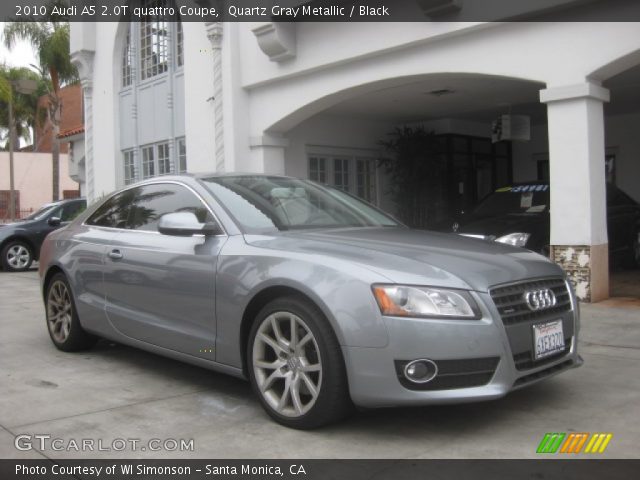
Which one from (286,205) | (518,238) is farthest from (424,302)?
(518,238)

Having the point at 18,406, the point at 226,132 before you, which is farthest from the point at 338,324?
the point at 226,132

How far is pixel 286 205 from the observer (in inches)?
185

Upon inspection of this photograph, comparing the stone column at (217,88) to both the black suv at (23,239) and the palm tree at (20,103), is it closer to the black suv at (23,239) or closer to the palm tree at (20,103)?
the black suv at (23,239)

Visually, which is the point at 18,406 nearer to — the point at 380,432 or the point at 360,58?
the point at 380,432

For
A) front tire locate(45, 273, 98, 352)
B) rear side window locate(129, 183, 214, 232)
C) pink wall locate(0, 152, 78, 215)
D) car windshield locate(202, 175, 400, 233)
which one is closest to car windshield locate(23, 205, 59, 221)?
front tire locate(45, 273, 98, 352)

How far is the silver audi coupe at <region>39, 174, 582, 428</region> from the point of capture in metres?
3.39

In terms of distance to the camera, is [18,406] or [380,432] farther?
[18,406]

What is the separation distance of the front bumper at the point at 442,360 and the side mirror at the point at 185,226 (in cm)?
137

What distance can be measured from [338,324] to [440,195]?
1095 cm

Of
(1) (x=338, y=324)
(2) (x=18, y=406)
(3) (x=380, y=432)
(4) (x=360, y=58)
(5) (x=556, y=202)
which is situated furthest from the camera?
(4) (x=360, y=58)

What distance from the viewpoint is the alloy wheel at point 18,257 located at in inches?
557

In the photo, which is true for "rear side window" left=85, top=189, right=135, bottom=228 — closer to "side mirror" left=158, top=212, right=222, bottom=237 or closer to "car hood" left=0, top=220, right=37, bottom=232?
"side mirror" left=158, top=212, right=222, bottom=237

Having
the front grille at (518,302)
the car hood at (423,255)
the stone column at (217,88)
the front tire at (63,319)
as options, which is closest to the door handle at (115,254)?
the front tire at (63,319)

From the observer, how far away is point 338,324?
11.3ft
